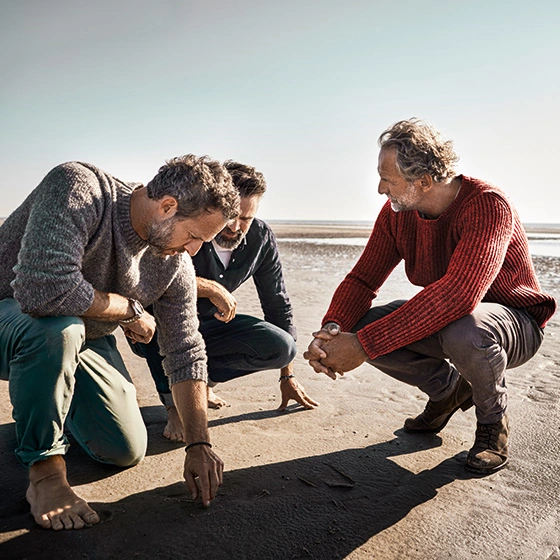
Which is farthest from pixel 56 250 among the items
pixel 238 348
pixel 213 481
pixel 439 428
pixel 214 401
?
pixel 439 428

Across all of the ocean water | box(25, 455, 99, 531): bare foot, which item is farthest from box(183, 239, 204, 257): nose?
the ocean water

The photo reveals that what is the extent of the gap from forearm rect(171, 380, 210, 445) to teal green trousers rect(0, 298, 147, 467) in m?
0.32

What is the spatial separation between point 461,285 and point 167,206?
1.44 metres

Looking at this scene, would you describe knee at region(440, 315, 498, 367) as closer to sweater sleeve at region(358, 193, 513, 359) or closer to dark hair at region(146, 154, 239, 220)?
sweater sleeve at region(358, 193, 513, 359)

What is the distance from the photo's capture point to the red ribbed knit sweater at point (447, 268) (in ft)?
9.23

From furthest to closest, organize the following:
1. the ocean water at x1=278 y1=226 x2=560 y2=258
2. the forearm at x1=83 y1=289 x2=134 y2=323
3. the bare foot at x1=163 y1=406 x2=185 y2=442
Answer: the ocean water at x1=278 y1=226 x2=560 y2=258 → the bare foot at x1=163 y1=406 x2=185 y2=442 → the forearm at x1=83 y1=289 x2=134 y2=323

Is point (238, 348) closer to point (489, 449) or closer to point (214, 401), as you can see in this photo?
point (214, 401)

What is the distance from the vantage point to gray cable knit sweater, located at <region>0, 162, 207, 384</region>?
7.63 feet

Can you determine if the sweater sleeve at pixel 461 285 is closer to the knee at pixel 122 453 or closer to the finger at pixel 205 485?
the finger at pixel 205 485

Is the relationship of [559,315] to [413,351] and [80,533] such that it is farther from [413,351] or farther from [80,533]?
[80,533]

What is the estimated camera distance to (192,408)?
2602mm

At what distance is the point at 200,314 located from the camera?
378cm

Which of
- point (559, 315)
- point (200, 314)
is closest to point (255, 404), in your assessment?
point (200, 314)

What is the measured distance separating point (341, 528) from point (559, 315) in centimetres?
574
